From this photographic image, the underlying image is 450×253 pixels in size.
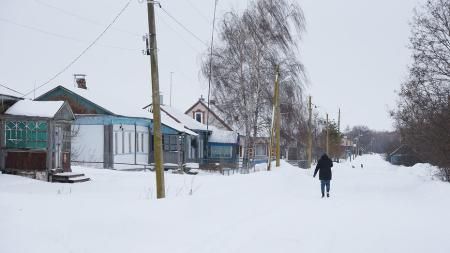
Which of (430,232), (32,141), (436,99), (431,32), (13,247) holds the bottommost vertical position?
(430,232)

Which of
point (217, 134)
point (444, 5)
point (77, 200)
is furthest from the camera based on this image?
point (217, 134)

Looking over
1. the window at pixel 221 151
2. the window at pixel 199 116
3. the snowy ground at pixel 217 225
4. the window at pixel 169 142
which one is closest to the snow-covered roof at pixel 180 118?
the window at pixel 221 151

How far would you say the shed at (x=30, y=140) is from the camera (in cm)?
1855

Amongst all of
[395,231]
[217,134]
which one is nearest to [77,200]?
[395,231]

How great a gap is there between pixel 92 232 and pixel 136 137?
23.6 metres

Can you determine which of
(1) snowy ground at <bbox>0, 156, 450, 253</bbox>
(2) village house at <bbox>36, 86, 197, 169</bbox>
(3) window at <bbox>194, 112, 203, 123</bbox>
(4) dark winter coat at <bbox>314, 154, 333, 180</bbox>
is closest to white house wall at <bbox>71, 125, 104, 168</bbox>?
(2) village house at <bbox>36, 86, 197, 169</bbox>

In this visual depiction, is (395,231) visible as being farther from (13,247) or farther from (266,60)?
(266,60)

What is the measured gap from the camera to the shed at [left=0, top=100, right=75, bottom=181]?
18547 millimetres

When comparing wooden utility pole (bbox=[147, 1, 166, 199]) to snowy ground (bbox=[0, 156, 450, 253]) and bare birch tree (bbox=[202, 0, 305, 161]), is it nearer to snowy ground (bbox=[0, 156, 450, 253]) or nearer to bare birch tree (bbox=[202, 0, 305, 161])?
snowy ground (bbox=[0, 156, 450, 253])

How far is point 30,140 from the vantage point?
18750 mm

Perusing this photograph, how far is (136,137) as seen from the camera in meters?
29.8

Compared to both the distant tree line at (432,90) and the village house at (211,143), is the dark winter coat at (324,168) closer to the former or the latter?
the distant tree line at (432,90)

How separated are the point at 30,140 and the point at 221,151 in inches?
1087

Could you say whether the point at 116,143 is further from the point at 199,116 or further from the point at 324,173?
the point at 199,116
